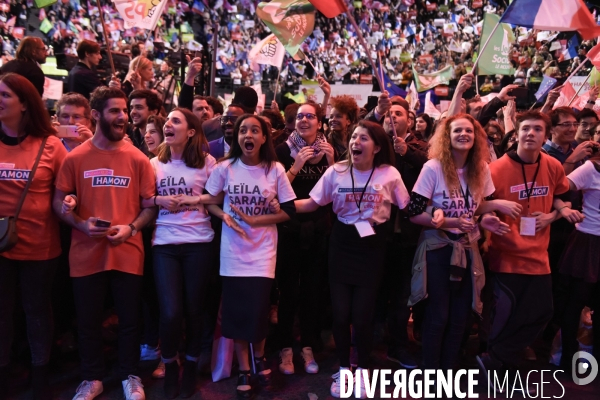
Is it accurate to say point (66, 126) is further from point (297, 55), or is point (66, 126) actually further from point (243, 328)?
point (297, 55)

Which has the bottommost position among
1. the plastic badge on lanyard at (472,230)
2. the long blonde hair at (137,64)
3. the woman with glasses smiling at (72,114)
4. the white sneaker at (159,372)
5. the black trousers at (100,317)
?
the white sneaker at (159,372)

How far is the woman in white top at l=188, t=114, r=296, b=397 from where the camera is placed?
11.6 feet

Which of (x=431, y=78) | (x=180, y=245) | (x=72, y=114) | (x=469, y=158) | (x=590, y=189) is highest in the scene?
(x=431, y=78)

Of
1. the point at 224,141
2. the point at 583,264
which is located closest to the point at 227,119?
the point at 224,141

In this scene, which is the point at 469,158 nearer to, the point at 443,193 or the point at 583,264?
the point at 443,193

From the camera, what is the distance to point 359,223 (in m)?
3.49

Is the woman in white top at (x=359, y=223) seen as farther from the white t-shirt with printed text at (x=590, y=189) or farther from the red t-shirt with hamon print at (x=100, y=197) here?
the white t-shirt with printed text at (x=590, y=189)

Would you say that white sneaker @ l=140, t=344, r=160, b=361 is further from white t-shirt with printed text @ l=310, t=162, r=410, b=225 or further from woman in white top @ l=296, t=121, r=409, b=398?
white t-shirt with printed text @ l=310, t=162, r=410, b=225

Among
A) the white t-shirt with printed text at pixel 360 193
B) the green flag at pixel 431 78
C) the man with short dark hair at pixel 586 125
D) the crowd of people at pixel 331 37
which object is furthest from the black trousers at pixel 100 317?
the crowd of people at pixel 331 37

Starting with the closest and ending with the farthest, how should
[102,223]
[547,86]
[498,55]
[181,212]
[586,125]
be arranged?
[102,223]
[181,212]
[586,125]
[547,86]
[498,55]

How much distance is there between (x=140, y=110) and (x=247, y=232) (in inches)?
62.9

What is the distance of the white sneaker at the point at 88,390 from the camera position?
3361 mm

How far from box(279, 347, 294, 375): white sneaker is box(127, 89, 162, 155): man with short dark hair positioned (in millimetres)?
2025

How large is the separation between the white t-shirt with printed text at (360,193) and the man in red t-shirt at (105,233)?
1232 mm
